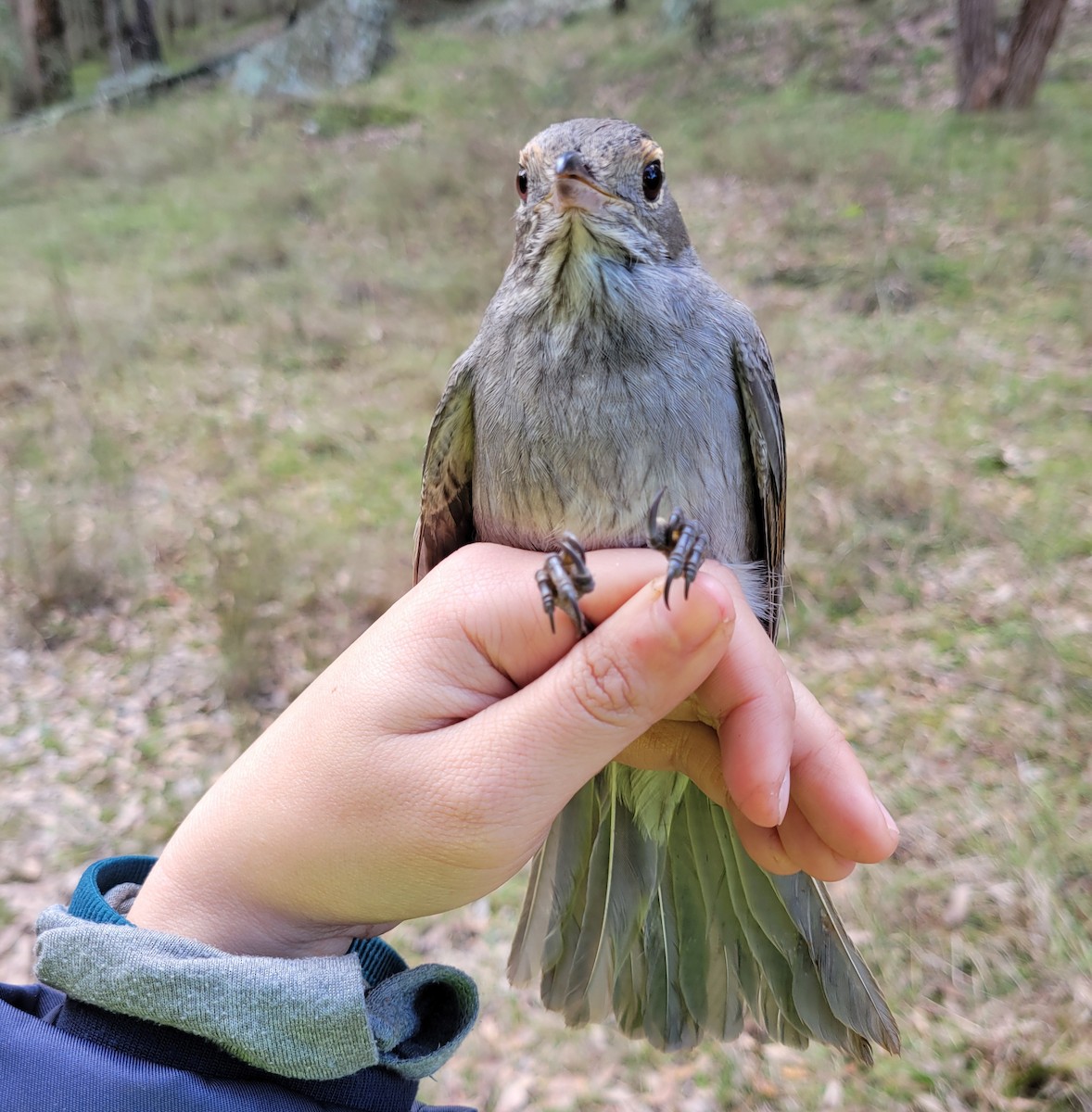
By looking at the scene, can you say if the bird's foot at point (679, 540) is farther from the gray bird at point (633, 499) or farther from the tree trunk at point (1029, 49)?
the tree trunk at point (1029, 49)

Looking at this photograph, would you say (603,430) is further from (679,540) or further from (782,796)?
(782,796)

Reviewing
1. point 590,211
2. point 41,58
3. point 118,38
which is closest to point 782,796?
point 590,211

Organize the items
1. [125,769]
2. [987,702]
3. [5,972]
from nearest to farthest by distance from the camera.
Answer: [5,972]
[987,702]
[125,769]

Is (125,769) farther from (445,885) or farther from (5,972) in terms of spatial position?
(445,885)

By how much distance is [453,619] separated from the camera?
178 cm

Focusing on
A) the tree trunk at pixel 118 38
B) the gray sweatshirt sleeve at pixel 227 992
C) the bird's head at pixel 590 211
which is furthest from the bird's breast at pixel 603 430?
the tree trunk at pixel 118 38

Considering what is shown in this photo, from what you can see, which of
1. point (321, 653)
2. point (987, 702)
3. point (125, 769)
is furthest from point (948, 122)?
point (125, 769)

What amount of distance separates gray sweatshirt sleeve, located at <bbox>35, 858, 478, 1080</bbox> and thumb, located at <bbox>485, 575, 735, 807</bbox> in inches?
21.3

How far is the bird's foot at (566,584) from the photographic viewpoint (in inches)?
69.7

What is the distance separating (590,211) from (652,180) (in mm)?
267

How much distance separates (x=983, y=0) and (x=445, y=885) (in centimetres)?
1417

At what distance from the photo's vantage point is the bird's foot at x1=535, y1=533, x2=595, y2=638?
1771mm

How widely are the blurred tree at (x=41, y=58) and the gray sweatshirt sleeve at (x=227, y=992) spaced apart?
2889 centimetres

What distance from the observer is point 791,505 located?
5.52 metres
